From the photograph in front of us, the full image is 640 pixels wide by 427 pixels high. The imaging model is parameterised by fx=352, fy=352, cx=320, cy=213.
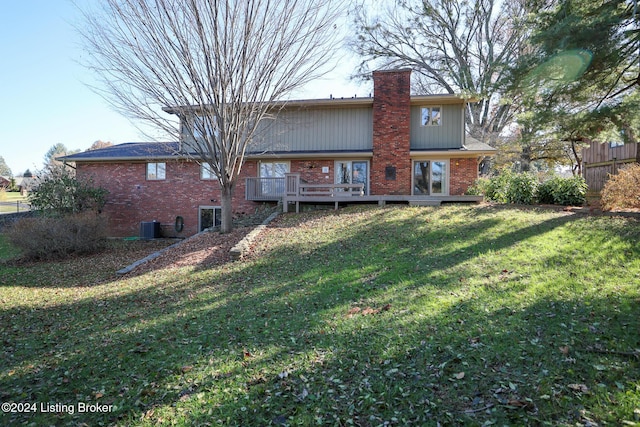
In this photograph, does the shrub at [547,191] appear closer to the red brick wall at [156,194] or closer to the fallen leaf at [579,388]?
the fallen leaf at [579,388]

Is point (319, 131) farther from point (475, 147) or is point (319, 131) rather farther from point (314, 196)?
point (475, 147)

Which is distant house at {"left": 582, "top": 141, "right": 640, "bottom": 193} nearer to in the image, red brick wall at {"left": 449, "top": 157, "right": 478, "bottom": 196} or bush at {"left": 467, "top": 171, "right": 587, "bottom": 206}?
bush at {"left": 467, "top": 171, "right": 587, "bottom": 206}

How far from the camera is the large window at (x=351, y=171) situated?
15.7m

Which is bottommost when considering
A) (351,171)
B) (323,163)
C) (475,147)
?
(351,171)

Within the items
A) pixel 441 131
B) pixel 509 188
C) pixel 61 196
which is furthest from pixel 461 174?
pixel 61 196

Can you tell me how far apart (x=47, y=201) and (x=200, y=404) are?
15.8 metres

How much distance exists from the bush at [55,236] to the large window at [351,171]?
9.62 metres

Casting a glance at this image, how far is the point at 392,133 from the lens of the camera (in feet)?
49.2

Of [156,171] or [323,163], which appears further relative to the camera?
[156,171]

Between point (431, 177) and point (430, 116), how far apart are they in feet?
9.03

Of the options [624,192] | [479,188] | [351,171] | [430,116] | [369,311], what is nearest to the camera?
[369,311]

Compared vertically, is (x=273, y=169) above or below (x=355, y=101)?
below

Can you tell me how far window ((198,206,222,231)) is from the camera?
16688 millimetres

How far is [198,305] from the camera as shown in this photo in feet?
18.7
